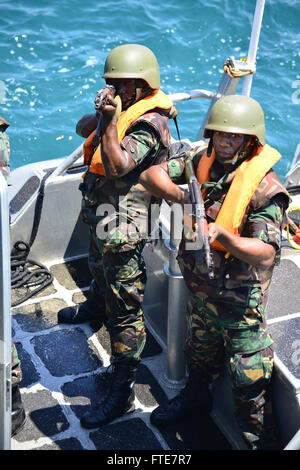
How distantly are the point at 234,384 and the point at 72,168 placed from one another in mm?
2398

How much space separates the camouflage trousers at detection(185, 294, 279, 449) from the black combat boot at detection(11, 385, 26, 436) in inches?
A: 42.4

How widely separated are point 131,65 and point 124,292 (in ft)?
4.15

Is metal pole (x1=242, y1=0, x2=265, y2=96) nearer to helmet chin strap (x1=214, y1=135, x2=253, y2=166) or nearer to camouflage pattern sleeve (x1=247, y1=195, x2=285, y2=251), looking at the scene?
helmet chin strap (x1=214, y1=135, x2=253, y2=166)

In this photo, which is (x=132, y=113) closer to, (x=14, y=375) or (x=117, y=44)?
(x=14, y=375)

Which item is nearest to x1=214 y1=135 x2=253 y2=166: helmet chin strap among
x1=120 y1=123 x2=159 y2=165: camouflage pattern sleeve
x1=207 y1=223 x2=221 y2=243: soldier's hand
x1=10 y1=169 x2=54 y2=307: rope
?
x1=207 y1=223 x2=221 y2=243: soldier's hand

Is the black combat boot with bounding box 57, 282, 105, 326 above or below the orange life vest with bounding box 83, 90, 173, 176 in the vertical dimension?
below

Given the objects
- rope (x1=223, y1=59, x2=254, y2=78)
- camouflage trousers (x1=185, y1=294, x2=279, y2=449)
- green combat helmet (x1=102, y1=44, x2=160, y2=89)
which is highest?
green combat helmet (x1=102, y1=44, x2=160, y2=89)

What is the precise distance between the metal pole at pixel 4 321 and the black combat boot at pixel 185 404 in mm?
1066

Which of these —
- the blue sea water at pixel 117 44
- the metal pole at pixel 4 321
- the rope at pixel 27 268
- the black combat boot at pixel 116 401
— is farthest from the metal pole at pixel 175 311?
the blue sea water at pixel 117 44

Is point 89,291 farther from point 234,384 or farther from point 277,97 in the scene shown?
point 277,97

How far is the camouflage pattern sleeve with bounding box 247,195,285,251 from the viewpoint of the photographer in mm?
3145

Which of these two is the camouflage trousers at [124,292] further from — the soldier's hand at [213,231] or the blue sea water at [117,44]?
the blue sea water at [117,44]

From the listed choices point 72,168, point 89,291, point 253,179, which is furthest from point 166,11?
point 253,179

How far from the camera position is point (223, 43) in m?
12.1
